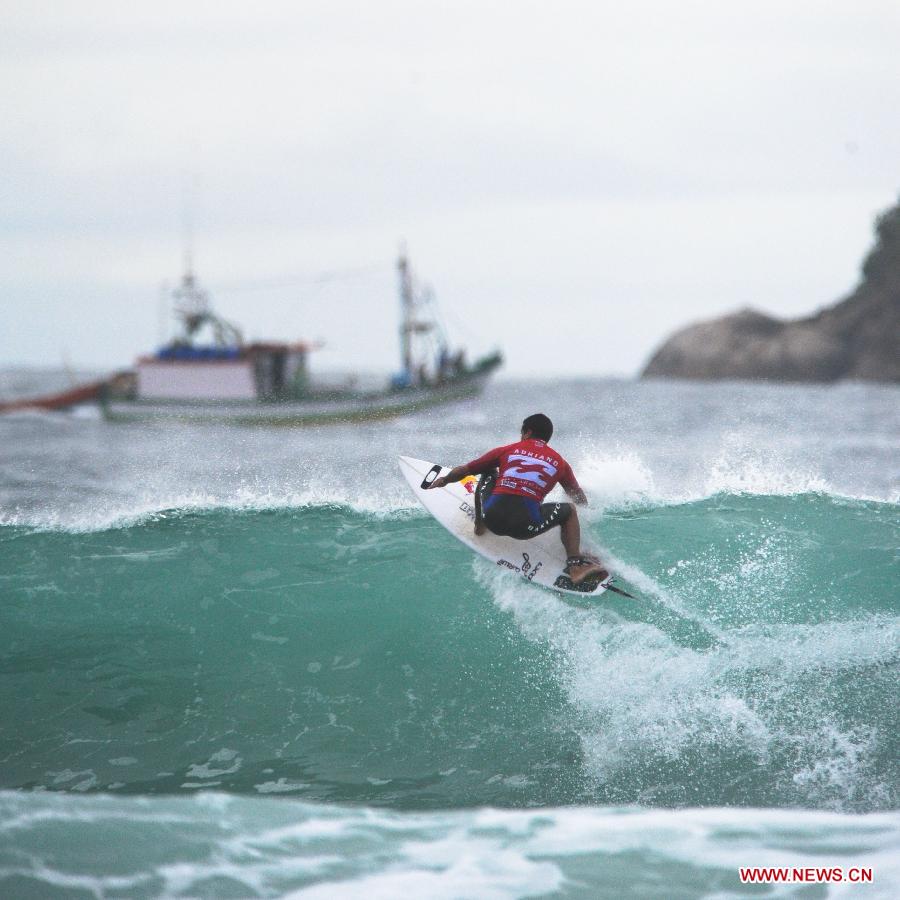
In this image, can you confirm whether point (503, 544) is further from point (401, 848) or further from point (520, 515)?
point (401, 848)

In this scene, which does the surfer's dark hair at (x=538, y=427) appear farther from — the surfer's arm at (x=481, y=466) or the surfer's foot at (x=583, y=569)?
the surfer's foot at (x=583, y=569)

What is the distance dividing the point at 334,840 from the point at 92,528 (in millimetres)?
6579

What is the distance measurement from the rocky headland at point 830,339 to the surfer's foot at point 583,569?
76233mm

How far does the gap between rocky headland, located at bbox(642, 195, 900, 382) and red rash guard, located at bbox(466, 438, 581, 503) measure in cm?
7647

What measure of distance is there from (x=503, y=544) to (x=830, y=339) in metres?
80.8

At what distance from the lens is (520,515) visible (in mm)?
7711

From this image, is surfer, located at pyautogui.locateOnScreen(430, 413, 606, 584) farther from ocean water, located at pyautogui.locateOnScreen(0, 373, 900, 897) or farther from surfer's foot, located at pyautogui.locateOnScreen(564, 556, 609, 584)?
ocean water, located at pyautogui.locateOnScreen(0, 373, 900, 897)

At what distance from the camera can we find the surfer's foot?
7.83m

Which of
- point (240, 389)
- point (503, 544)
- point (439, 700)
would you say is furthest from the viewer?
point (240, 389)

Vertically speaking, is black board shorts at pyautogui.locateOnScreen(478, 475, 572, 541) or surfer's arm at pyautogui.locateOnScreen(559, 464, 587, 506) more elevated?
surfer's arm at pyautogui.locateOnScreen(559, 464, 587, 506)

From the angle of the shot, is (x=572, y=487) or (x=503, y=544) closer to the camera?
(x=572, y=487)

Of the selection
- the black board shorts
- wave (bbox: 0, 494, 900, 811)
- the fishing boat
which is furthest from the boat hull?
the black board shorts

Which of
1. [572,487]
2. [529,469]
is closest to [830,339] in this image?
[572,487]

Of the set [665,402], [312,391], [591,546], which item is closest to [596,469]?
[591,546]
